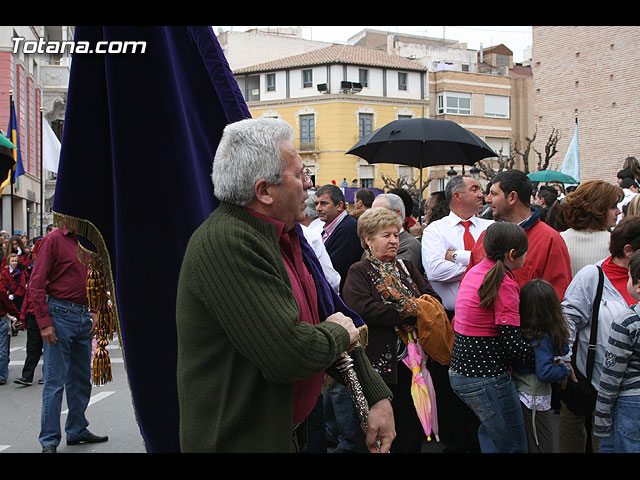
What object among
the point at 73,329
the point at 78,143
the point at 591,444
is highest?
the point at 78,143

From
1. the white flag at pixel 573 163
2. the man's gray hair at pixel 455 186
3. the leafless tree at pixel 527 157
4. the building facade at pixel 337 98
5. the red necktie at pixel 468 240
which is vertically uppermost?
the building facade at pixel 337 98

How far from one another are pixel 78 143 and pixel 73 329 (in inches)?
152

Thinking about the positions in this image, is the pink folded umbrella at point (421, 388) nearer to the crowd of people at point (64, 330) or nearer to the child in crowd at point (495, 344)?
the child in crowd at point (495, 344)

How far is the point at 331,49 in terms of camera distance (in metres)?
Result: 49.6

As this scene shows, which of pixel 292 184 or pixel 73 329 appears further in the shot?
pixel 73 329

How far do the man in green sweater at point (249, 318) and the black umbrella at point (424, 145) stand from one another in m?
5.09

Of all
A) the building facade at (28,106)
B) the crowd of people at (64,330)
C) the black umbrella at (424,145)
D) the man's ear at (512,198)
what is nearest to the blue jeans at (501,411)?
the man's ear at (512,198)

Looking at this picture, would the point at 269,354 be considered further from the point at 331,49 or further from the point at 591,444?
the point at 331,49

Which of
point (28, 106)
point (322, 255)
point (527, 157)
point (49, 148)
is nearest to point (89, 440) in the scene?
point (322, 255)

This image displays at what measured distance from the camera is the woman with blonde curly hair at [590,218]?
455 centimetres

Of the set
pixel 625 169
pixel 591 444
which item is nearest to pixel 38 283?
pixel 591 444

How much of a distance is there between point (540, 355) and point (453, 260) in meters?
1.41

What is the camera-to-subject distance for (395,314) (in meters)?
4.61

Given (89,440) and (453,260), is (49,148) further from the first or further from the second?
(453,260)
